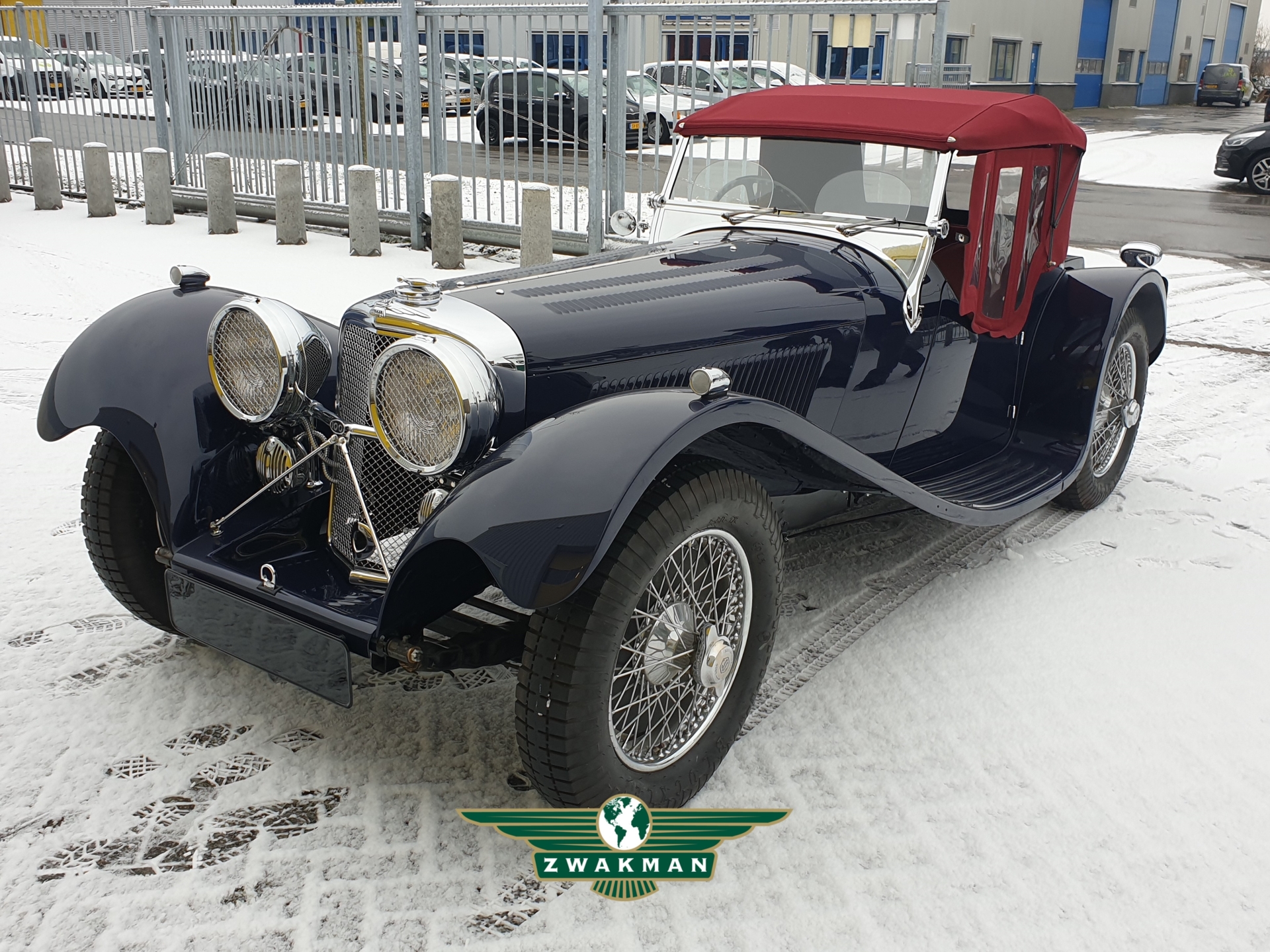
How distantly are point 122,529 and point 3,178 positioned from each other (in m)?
10.7

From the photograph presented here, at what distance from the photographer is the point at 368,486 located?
110 inches

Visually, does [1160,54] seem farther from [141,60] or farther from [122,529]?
[122,529]

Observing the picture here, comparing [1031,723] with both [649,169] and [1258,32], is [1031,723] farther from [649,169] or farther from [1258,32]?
[1258,32]

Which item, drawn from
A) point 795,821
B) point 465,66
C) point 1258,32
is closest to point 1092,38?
point 1258,32

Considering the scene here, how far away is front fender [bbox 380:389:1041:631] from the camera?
6.80 feet

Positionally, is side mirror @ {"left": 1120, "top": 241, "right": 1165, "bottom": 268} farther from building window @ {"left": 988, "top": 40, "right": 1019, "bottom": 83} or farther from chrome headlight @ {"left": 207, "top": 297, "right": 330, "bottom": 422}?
building window @ {"left": 988, "top": 40, "right": 1019, "bottom": 83}

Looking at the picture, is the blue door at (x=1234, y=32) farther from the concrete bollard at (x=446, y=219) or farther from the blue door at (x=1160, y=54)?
the concrete bollard at (x=446, y=219)

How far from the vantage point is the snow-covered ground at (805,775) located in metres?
2.18

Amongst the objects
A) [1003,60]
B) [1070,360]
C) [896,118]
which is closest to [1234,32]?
[1003,60]

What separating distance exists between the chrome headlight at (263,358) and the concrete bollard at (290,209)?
23.5 feet

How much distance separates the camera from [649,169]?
13352 millimetres

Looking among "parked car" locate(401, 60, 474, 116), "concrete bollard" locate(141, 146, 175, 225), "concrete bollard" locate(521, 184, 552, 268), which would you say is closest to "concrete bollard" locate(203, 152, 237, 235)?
"concrete bollard" locate(141, 146, 175, 225)

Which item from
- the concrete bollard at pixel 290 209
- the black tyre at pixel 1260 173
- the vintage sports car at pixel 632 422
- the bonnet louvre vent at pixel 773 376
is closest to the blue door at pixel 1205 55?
the black tyre at pixel 1260 173

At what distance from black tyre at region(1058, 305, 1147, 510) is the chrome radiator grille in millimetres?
2796
